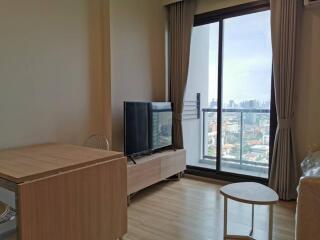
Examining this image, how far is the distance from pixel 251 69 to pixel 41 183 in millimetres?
3156

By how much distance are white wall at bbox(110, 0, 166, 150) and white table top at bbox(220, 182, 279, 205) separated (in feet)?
5.81

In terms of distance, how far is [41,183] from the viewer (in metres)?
1.58

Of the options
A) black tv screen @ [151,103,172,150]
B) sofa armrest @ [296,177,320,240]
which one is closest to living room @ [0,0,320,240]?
sofa armrest @ [296,177,320,240]

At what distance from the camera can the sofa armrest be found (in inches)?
57.2

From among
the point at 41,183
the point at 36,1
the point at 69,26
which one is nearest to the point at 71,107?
the point at 69,26

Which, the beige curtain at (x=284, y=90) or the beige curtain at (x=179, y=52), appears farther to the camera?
the beige curtain at (x=179, y=52)

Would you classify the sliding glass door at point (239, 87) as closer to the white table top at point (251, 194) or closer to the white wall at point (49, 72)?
the white table top at point (251, 194)

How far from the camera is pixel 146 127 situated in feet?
11.2

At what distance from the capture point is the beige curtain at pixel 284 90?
3.10 m

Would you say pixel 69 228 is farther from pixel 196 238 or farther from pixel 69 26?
pixel 69 26

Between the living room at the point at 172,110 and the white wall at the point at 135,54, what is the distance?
0.7 inches

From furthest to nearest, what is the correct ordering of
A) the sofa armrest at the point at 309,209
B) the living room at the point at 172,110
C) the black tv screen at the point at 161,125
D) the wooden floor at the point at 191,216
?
the black tv screen at the point at 161,125
the wooden floor at the point at 191,216
the living room at the point at 172,110
the sofa armrest at the point at 309,209

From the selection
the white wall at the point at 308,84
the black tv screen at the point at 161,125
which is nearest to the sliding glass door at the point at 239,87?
the white wall at the point at 308,84

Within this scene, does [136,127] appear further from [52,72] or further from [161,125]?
[52,72]
